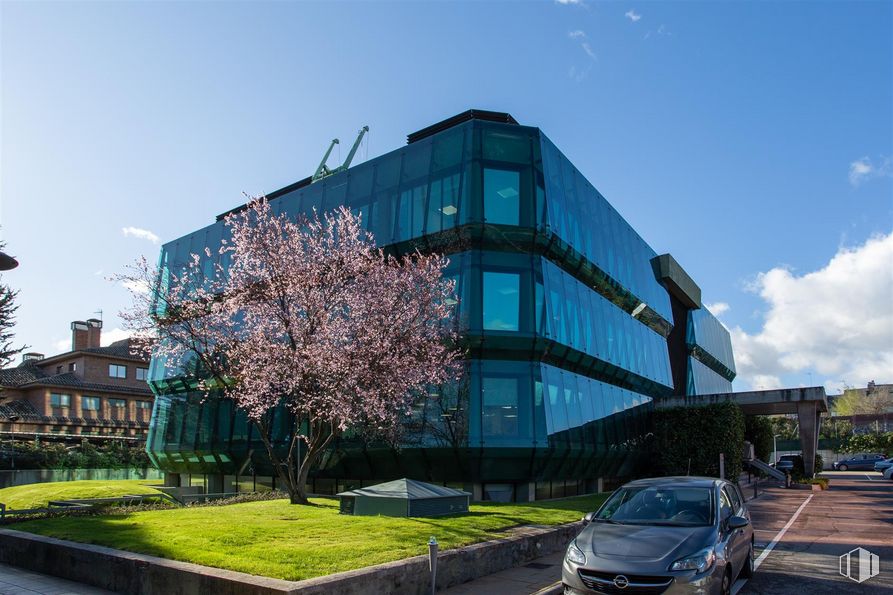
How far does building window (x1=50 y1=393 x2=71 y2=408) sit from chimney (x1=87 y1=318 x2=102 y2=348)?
9.57m

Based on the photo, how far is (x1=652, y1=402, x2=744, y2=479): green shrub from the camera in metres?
34.5

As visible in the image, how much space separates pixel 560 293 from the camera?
26.7m

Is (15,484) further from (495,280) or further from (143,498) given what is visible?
(495,280)

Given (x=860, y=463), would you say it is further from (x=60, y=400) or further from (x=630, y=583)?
(x=60, y=400)

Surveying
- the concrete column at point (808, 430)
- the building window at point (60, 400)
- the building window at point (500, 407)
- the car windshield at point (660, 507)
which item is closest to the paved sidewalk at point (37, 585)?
the car windshield at point (660, 507)

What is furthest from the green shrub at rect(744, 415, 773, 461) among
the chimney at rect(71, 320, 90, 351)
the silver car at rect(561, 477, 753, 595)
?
the chimney at rect(71, 320, 90, 351)

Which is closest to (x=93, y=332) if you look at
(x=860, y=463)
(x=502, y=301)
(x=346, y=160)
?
(x=346, y=160)

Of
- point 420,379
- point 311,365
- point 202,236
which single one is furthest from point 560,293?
point 202,236

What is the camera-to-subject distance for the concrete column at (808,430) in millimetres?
39844

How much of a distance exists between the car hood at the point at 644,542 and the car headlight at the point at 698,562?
0.06m

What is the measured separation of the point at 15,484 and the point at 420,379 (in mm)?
33618

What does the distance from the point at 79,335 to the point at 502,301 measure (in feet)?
172

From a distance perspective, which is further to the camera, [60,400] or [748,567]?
[60,400]

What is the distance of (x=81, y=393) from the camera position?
55438 mm
